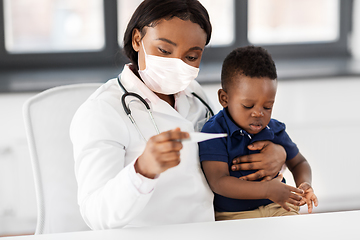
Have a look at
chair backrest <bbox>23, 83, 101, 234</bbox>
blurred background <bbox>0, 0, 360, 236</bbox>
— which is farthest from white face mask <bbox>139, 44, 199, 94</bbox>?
blurred background <bbox>0, 0, 360, 236</bbox>

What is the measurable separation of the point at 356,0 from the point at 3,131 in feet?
8.46

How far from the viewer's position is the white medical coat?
88 centimetres

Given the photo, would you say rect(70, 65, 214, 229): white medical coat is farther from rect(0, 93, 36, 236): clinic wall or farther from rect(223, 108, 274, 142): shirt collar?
rect(0, 93, 36, 236): clinic wall

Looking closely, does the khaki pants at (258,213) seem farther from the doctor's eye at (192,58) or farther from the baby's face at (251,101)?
the doctor's eye at (192,58)

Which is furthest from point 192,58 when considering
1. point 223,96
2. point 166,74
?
point 223,96

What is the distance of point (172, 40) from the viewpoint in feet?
3.48

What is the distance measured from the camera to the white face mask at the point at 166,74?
3.58ft

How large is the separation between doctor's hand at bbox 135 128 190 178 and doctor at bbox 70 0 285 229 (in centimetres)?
12

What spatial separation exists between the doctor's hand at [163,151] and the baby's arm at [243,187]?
36 centimetres

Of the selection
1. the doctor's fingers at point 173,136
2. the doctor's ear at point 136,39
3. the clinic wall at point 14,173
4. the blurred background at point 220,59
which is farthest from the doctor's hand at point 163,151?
the clinic wall at point 14,173

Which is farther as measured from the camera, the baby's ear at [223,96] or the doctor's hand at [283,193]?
the baby's ear at [223,96]

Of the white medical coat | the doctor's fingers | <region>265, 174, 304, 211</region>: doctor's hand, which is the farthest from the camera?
<region>265, 174, 304, 211</region>: doctor's hand

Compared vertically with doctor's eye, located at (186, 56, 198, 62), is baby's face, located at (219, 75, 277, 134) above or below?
below

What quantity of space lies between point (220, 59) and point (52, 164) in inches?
72.8
